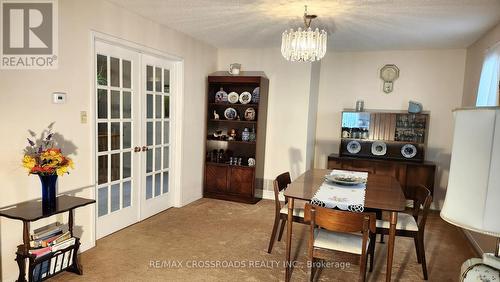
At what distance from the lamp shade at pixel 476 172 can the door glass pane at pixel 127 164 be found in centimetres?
323

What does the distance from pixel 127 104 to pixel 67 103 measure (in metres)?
0.82

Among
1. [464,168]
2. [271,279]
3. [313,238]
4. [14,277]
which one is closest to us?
[464,168]

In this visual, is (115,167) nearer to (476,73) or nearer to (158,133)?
(158,133)

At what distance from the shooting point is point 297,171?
199 inches

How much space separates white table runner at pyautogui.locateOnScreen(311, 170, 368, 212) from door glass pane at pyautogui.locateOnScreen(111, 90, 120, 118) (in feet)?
7.28

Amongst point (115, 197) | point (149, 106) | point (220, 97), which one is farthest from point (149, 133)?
point (220, 97)

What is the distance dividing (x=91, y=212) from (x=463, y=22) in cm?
418

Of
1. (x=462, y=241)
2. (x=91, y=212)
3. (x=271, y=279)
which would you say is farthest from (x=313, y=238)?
(x=462, y=241)

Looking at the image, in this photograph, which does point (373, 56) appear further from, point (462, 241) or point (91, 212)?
point (91, 212)

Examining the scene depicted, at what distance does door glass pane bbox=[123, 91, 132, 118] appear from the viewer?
3521 millimetres

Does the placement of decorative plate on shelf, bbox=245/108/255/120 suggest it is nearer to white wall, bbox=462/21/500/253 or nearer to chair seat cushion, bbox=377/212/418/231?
chair seat cushion, bbox=377/212/418/231

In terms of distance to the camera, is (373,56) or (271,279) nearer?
(271,279)

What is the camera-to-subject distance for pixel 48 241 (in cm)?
245

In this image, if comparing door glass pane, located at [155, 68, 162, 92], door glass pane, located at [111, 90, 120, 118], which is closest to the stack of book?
door glass pane, located at [111, 90, 120, 118]
